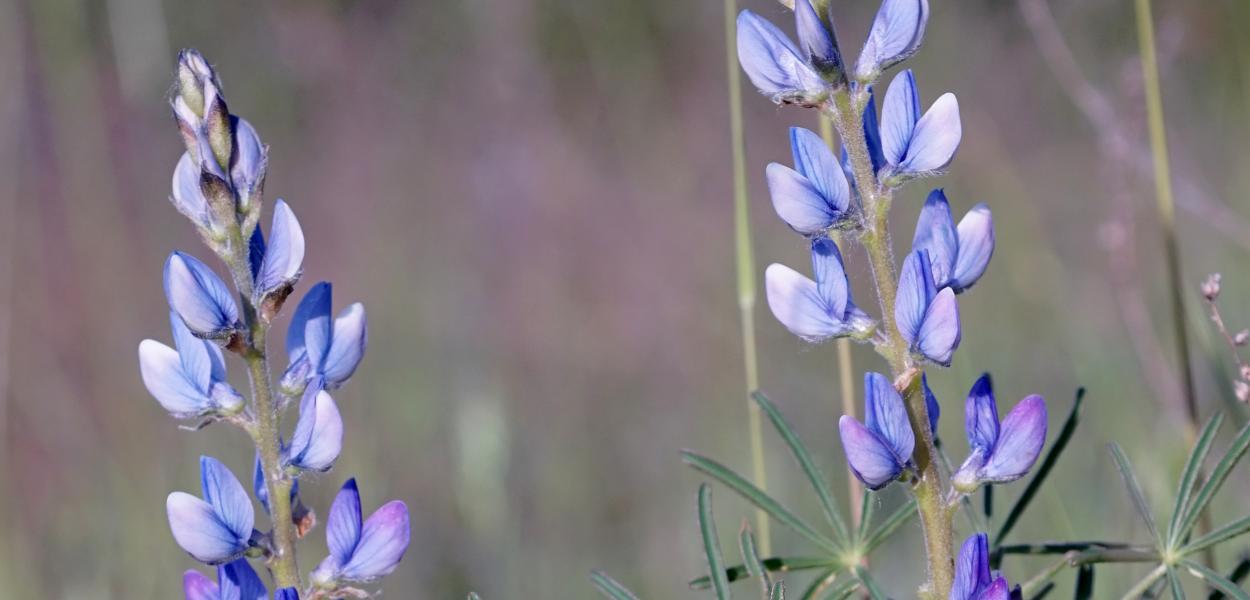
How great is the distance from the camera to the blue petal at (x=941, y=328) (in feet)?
3.70

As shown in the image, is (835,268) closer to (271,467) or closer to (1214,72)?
(271,467)

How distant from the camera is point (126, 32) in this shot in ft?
10.3

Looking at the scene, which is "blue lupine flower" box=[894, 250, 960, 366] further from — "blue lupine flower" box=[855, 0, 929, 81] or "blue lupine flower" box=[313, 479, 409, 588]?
"blue lupine flower" box=[313, 479, 409, 588]

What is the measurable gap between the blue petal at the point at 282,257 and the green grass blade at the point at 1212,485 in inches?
37.6

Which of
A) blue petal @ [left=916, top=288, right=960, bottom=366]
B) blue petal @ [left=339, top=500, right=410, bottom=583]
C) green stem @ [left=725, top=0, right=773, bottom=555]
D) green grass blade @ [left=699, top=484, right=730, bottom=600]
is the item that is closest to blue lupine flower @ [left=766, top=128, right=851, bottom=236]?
blue petal @ [left=916, top=288, right=960, bottom=366]

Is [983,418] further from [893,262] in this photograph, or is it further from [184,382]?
[184,382]

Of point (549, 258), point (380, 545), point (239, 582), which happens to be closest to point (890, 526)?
point (380, 545)

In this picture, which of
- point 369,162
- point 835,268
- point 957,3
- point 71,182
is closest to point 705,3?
point 957,3

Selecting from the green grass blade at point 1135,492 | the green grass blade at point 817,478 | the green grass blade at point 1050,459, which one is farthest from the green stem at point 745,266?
the green grass blade at point 1135,492

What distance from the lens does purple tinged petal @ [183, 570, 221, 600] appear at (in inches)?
45.8

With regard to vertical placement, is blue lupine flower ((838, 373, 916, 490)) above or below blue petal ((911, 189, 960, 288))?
below

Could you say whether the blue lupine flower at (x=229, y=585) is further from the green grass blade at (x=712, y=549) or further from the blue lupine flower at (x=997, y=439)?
the blue lupine flower at (x=997, y=439)

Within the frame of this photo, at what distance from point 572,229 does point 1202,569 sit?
603cm

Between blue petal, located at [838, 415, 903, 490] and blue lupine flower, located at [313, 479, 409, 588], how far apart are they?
1.34 ft
